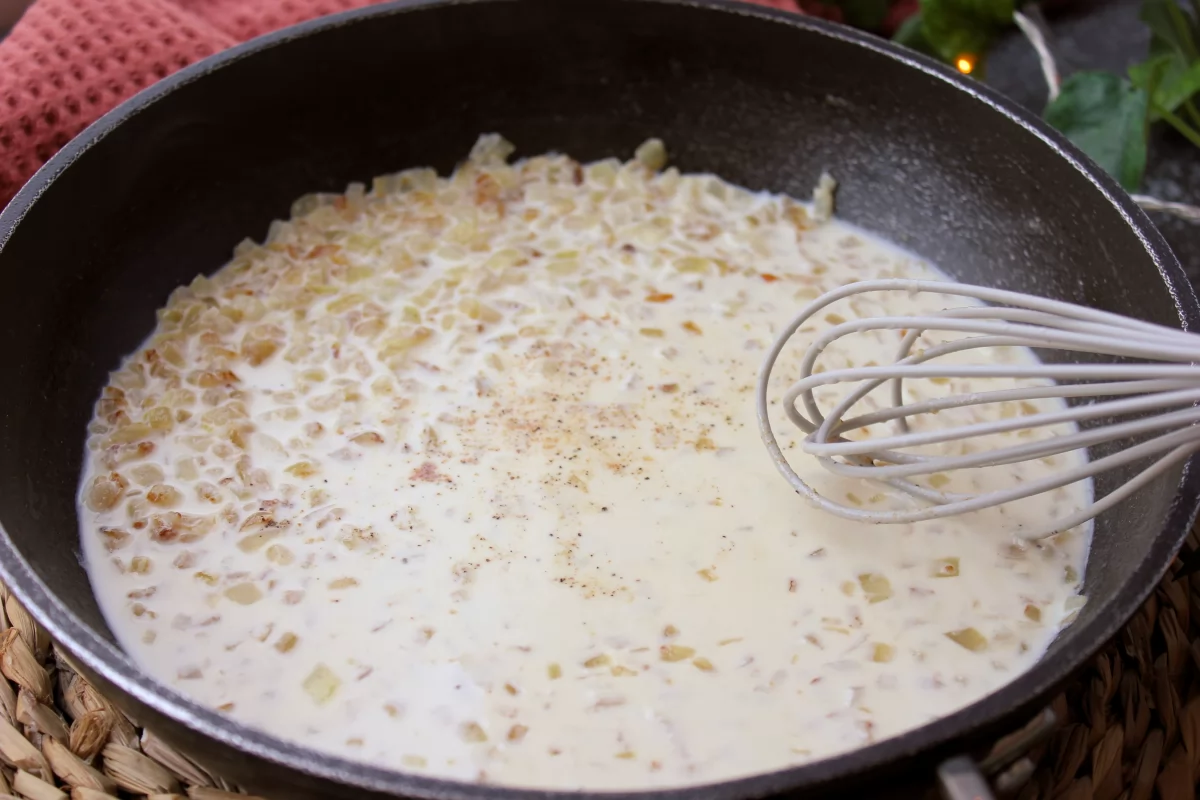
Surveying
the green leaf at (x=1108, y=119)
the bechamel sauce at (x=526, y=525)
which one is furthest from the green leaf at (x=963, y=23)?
the bechamel sauce at (x=526, y=525)

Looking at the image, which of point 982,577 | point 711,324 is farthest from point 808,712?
point 711,324

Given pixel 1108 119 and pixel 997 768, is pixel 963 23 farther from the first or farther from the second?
pixel 997 768

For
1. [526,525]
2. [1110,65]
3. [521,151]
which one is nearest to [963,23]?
→ [1110,65]

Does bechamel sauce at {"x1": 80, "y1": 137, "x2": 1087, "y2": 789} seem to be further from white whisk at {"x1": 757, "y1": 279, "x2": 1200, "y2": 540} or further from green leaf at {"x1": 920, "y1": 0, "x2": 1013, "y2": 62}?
green leaf at {"x1": 920, "y1": 0, "x2": 1013, "y2": 62}

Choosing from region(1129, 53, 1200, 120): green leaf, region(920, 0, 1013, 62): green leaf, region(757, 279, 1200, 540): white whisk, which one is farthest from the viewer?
region(920, 0, 1013, 62): green leaf

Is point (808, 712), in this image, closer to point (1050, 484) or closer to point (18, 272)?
point (1050, 484)

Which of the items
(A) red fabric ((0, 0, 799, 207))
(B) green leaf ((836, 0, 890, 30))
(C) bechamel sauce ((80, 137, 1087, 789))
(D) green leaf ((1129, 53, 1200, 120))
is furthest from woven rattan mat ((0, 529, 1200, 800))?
(B) green leaf ((836, 0, 890, 30))
